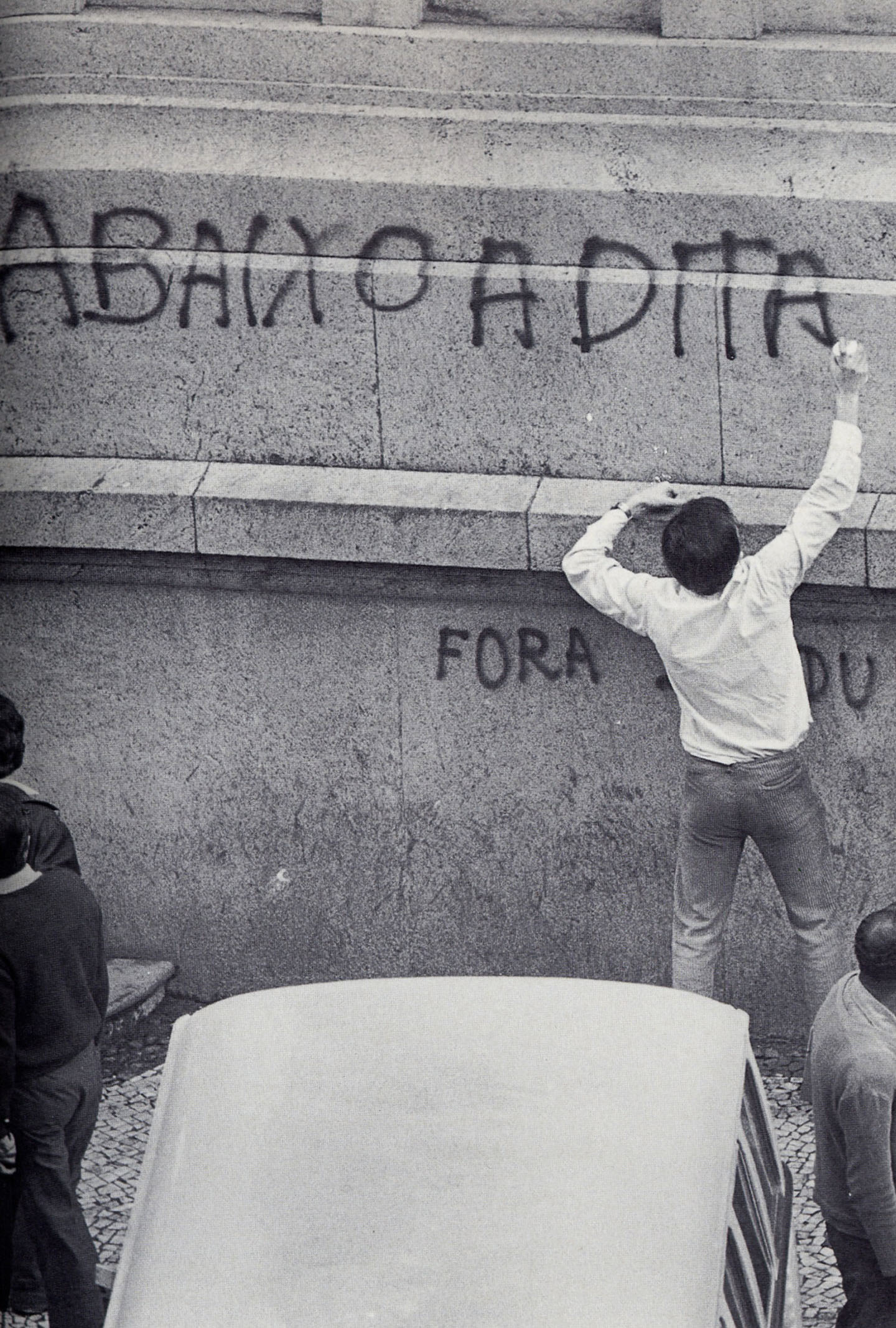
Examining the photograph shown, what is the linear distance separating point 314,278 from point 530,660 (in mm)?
1568

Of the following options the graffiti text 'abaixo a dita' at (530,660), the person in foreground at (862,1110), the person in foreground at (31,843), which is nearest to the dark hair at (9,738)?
the person in foreground at (31,843)

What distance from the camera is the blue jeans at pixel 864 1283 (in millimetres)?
4855

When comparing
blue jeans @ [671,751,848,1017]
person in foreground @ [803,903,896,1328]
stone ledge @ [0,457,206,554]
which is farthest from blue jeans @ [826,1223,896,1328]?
stone ledge @ [0,457,206,554]

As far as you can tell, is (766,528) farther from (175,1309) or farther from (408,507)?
(175,1309)

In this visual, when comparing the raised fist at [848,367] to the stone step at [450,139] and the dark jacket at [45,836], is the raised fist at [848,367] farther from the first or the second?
the dark jacket at [45,836]

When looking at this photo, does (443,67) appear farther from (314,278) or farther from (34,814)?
(34,814)

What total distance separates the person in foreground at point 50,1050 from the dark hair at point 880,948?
1.97 metres

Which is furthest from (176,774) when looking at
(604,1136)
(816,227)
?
(604,1136)

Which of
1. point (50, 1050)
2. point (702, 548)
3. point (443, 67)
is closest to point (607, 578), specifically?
point (702, 548)

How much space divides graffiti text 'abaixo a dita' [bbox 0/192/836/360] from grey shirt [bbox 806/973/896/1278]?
292 centimetres

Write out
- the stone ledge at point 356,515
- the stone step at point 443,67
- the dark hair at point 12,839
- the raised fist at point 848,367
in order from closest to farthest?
the dark hair at point 12,839 → the raised fist at point 848,367 → the stone ledge at point 356,515 → the stone step at point 443,67

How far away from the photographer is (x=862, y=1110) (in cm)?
454

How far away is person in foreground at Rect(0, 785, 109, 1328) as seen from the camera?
5051 millimetres

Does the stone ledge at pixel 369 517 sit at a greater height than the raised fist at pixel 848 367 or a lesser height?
lesser
